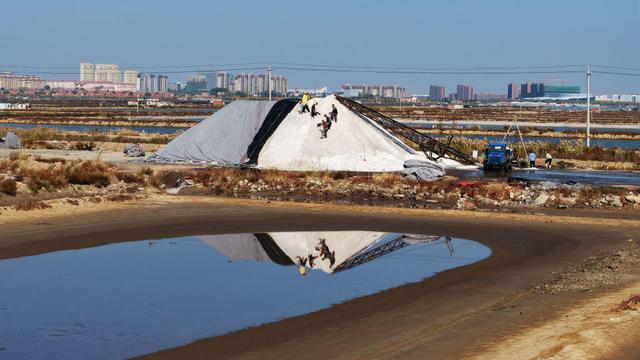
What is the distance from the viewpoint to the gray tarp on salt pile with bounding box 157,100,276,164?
5128 centimetres

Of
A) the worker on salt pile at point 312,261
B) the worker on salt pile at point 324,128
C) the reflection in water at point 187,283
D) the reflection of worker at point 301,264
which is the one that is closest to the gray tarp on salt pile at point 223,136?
the worker on salt pile at point 324,128

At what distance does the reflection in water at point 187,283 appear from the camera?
17.2m

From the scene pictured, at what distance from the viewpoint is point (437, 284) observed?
22.3 metres

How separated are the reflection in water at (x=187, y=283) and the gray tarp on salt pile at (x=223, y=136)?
68.7ft

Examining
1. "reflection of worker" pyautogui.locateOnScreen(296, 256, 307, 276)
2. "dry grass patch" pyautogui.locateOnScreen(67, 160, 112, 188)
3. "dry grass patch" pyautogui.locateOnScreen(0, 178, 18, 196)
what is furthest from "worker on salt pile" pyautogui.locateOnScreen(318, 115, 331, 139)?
A: "reflection of worker" pyautogui.locateOnScreen(296, 256, 307, 276)

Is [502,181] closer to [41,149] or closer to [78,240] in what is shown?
[78,240]

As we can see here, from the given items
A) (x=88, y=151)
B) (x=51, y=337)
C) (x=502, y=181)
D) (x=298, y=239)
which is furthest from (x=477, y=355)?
(x=88, y=151)

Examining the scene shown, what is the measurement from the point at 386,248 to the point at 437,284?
5.93 m

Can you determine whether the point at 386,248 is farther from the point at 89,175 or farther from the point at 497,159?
the point at 497,159

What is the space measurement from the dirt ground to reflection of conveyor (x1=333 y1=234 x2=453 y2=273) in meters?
1.18

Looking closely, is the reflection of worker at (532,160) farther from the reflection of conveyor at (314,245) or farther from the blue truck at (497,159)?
the reflection of conveyor at (314,245)

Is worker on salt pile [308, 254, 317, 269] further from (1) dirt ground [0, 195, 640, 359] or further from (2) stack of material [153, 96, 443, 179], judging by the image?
(2) stack of material [153, 96, 443, 179]

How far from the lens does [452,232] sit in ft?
103

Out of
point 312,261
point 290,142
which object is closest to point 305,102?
point 290,142
